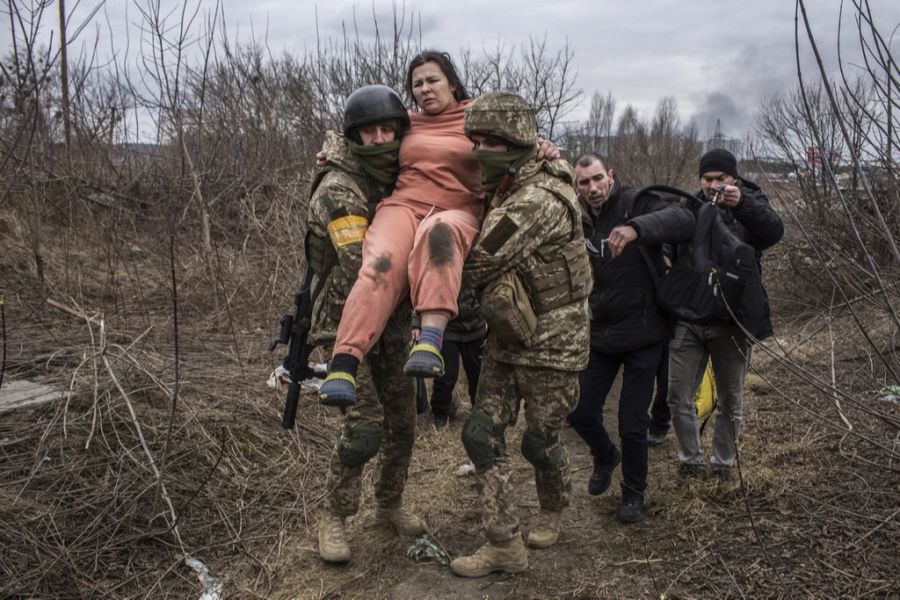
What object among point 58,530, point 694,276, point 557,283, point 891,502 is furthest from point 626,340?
point 58,530

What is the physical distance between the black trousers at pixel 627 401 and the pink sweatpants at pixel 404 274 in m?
1.33

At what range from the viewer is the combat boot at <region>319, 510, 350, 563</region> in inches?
144

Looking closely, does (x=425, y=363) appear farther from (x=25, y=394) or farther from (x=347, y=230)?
(x=25, y=394)

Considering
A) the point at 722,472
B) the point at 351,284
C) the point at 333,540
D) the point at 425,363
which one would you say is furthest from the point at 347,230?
the point at 722,472

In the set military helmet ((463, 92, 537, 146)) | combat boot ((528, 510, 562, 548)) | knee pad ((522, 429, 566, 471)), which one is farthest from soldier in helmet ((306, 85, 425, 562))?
combat boot ((528, 510, 562, 548))

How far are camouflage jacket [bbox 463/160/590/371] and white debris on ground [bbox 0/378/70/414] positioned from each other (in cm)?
275

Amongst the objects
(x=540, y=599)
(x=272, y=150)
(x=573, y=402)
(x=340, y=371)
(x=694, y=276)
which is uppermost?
(x=272, y=150)

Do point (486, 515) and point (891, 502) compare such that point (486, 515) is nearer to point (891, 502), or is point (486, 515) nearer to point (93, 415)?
point (891, 502)

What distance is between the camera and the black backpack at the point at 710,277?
13.4ft

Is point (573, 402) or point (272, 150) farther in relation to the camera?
point (272, 150)

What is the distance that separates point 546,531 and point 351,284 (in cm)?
162

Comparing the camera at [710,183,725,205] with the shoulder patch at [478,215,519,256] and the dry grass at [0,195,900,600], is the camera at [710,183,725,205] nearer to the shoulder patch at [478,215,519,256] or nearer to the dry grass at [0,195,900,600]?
the dry grass at [0,195,900,600]

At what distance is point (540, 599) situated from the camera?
11.1 ft

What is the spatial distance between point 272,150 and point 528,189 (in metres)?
8.30
